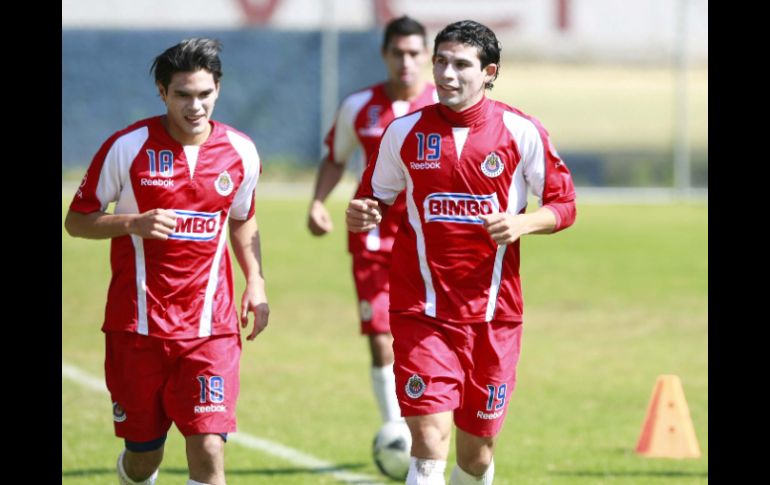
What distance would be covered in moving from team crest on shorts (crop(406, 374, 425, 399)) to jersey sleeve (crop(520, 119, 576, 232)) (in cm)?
91

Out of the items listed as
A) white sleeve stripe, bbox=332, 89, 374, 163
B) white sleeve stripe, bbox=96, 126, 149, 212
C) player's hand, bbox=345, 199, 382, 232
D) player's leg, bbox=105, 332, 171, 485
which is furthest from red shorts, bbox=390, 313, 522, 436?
white sleeve stripe, bbox=332, 89, 374, 163

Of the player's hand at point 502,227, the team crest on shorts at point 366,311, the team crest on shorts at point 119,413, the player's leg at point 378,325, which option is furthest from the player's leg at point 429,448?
the team crest on shorts at point 366,311

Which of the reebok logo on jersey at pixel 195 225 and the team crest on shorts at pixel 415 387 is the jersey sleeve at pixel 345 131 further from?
the team crest on shorts at pixel 415 387

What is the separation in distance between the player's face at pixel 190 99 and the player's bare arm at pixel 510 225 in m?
1.32

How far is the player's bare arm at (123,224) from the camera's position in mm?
6309

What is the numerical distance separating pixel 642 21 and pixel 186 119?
2812cm

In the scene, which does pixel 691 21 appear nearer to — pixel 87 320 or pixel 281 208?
pixel 281 208

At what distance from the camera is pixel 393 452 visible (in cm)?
860

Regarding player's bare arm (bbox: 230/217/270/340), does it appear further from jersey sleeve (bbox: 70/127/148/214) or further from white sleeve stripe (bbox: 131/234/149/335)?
jersey sleeve (bbox: 70/127/148/214)

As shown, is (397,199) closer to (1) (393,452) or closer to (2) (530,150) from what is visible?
(1) (393,452)

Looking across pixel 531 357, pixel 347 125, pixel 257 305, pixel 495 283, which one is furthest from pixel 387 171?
pixel 531 357

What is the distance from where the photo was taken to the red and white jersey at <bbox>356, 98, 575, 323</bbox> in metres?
6.59
